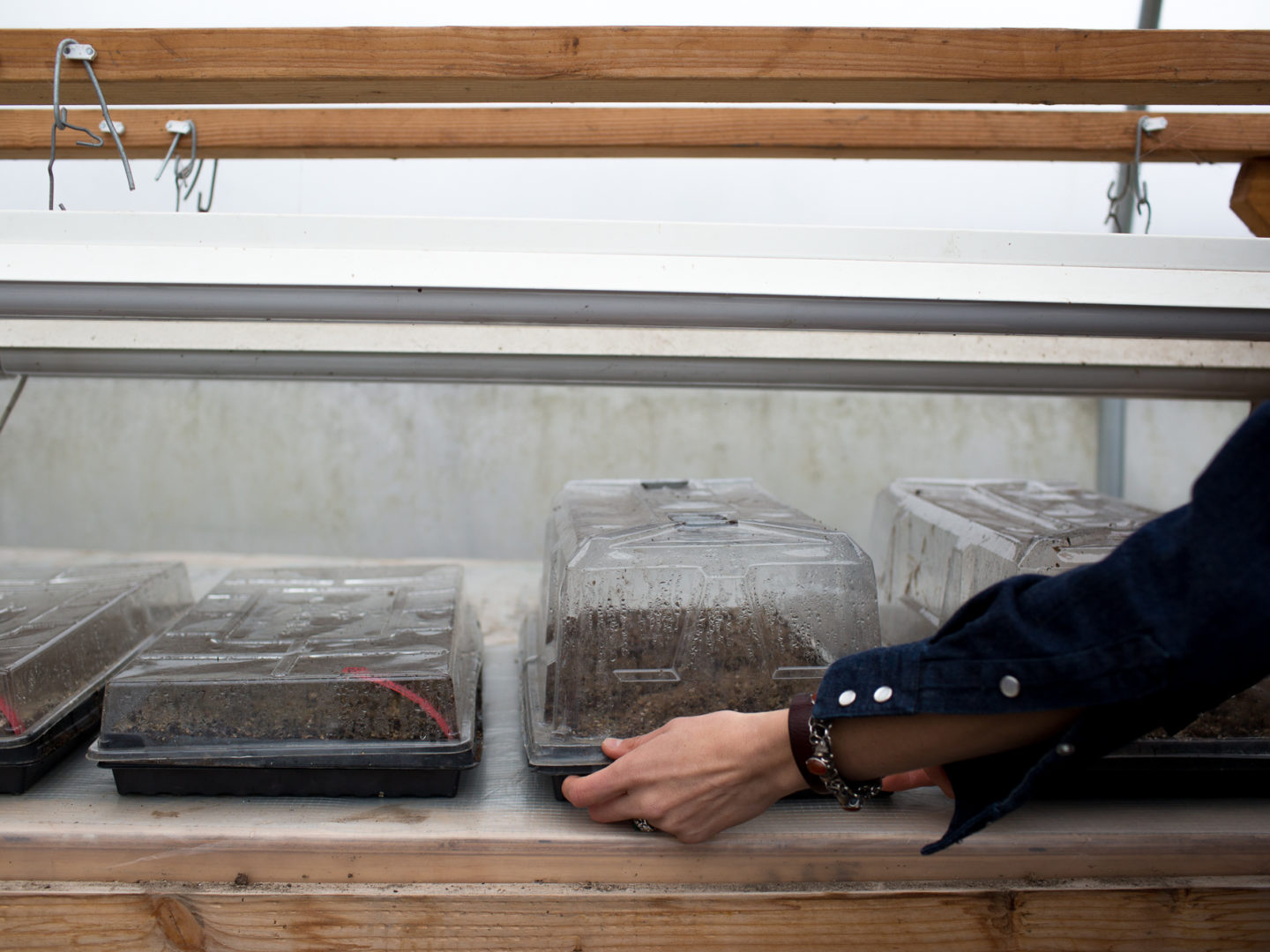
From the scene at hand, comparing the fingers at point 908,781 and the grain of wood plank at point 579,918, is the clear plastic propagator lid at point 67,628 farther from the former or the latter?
the fingers at point 908,781

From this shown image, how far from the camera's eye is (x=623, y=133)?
4.39ft

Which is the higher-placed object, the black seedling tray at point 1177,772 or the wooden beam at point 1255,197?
the wooden beam at point 1255,197

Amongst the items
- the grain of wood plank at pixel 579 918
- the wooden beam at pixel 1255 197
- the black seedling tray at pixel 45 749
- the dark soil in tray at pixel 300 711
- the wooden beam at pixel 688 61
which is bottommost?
the grain of wood plank at pixel 579 918

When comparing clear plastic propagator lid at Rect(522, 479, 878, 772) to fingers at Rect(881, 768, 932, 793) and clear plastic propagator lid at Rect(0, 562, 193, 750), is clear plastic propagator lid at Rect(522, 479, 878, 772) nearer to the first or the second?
fingers at Rect(881, 768, 932, 793)

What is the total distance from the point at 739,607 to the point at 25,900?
0.71m

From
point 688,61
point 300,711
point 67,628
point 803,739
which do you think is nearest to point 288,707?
point 300,711

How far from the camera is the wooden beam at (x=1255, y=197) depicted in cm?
105

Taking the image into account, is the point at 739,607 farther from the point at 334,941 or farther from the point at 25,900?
the point at 25,900

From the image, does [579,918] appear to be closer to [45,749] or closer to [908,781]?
[908,781]

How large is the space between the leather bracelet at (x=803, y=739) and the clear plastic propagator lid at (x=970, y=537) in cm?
41

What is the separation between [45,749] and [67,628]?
202 mm

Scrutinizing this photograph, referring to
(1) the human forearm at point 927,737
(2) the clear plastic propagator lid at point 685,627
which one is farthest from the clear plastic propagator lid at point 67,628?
(1) the human forearm at point 927,737

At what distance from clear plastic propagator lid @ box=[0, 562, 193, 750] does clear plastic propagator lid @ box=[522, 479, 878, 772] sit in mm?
503

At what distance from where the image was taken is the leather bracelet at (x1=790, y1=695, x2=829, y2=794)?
65 centimetres
